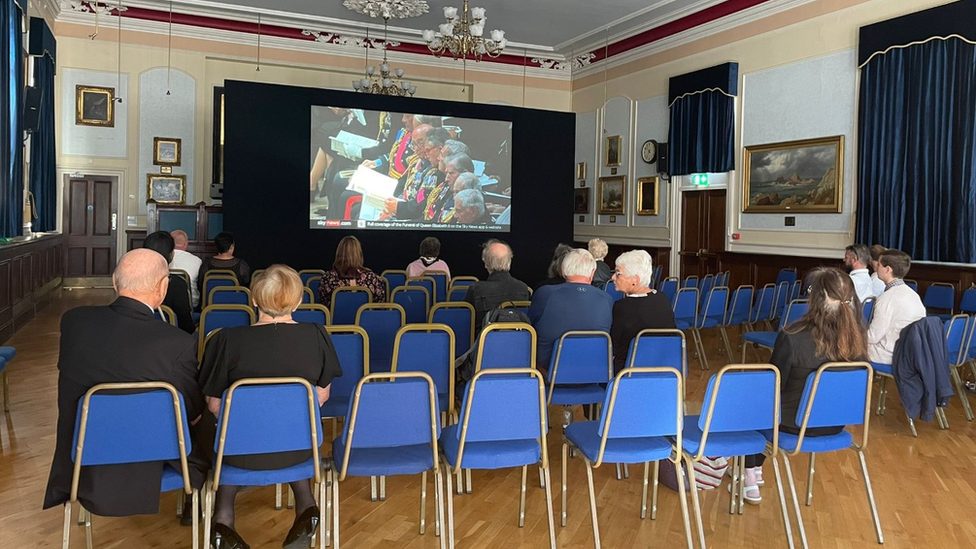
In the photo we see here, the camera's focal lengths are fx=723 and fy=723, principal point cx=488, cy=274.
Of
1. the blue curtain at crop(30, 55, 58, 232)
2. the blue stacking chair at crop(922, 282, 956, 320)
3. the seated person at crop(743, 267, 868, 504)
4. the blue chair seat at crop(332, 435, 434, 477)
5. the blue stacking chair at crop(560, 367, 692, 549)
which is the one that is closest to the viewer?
the blue chair seat at crop(332, 435, 434, 477)

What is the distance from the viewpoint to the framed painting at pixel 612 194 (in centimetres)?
1338

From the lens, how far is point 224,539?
9.71 ft

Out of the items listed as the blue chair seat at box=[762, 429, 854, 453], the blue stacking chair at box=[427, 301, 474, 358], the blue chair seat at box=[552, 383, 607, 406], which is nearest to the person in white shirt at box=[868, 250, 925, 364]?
the blue chair seat at box=[762, 429, 854, 453]

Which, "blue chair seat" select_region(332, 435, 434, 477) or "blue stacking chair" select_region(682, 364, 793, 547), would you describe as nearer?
"blue chair seat" select_region(332, 435, 434, 477)

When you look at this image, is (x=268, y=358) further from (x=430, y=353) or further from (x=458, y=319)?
(x=458, y=319)

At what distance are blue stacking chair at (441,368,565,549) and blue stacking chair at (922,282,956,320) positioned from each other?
21.0 ft

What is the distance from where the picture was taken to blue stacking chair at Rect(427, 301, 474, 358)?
4.70 meters

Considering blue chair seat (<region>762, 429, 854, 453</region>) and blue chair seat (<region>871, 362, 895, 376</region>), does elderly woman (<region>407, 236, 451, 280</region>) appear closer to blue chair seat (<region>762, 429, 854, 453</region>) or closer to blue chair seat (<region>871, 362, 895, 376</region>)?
blue chair seat (<region>871, 362, 895, 376</region>)

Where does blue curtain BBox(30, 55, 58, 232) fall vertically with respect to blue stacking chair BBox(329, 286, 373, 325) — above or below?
above

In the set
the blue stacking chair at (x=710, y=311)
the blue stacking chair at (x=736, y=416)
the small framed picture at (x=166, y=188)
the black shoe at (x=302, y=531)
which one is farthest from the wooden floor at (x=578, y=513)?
the small framed picture at (x=166, y=188)

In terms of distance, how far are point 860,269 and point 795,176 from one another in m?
3.35

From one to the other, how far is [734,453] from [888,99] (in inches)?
276

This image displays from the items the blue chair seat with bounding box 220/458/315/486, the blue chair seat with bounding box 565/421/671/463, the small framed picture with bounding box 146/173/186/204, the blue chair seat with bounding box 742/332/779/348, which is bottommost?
the blue chair seat with bounding box 220/458/315/486

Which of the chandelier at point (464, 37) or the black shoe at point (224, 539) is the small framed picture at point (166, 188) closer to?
the chandelier at point (464, 37)
